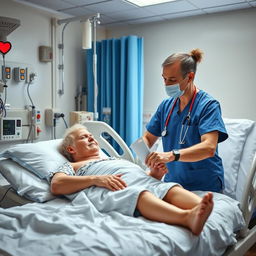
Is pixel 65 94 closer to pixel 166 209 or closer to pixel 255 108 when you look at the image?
pixel 255 108

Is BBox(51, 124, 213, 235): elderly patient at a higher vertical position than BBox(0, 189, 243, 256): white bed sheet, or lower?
higher

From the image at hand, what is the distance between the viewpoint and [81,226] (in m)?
1.30

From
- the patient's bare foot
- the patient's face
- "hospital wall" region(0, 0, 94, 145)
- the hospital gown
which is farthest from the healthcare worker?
"hospital wall" region(0, 0, 94, 145)

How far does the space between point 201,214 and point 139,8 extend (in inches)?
88.9

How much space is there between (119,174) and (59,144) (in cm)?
70

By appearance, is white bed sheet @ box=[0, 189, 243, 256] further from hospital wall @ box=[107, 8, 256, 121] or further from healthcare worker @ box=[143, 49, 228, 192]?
hospital wall @ box=[107, 8, 256, 121]

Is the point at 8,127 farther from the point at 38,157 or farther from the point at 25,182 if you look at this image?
the point at 25,182

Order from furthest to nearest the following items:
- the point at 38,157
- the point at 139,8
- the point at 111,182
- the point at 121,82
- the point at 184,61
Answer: the point at 121,82 → the point at 139,8 → the point at 38,157 → the point at 184,61 → the point at 111,182

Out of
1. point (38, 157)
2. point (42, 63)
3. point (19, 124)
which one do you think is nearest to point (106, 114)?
point (42, 63)

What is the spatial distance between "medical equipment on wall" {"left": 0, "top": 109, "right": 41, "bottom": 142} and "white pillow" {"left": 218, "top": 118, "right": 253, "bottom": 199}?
1.68 m

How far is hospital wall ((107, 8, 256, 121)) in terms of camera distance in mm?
2953

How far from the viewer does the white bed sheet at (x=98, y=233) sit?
3.75 ft

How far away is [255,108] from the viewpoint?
2949mm

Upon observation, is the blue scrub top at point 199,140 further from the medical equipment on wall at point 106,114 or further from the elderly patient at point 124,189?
the medical equipment on wall at point 106,114
